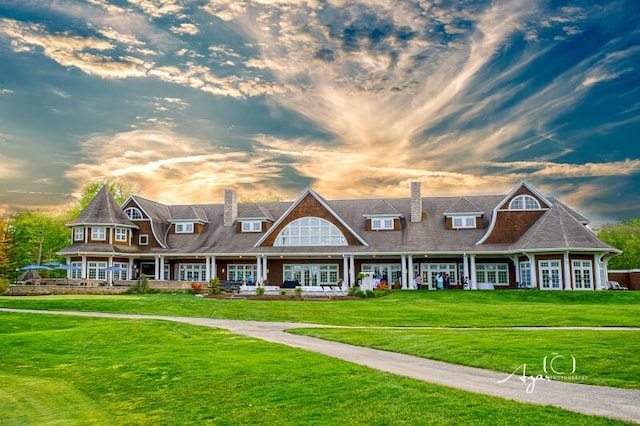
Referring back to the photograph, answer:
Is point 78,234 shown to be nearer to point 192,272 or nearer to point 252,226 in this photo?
point 192,272

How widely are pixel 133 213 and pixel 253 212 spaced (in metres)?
10.3

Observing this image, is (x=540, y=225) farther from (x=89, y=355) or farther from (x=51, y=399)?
(x=51, y=399)

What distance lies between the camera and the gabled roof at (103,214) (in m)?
46.8

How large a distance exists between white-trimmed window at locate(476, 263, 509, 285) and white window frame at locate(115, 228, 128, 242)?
28.2m

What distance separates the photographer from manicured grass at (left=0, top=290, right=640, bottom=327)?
23.2 meters

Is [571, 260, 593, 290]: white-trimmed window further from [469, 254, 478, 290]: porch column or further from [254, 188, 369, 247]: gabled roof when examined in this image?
[254, 188, 369, 247]: gabled roof

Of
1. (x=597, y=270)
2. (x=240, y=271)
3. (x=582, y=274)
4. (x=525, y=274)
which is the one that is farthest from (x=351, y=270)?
(x=597, y=270)

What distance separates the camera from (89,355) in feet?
57.7

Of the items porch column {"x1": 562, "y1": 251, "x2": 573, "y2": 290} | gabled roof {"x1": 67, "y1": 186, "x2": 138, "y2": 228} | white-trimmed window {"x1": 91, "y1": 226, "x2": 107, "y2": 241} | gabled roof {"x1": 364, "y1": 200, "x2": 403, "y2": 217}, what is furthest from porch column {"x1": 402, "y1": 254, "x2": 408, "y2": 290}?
white-trimmed window {"x1": 91, "y1": 226, "x2": 107, "y2": 241}

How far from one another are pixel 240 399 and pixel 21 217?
74.7 m

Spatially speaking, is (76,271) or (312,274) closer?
(312,274)

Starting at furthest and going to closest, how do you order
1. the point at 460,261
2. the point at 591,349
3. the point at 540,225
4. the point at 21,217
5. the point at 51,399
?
the point at 21,217
the point at 460,261
the point at 540,225
the point at 591,349
the point at 51,399

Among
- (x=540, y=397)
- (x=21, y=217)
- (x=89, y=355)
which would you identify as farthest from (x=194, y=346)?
(x=21, y=217)

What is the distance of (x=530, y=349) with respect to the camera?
47.4 feet
